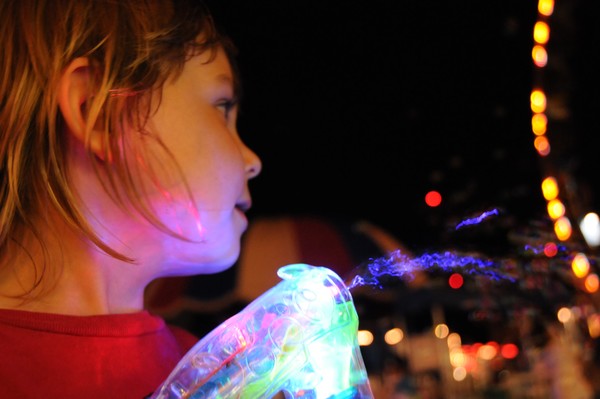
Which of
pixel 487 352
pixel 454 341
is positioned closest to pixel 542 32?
pixel 487 352

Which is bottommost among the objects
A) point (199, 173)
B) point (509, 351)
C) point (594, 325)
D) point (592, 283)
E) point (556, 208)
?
point (509, 351)

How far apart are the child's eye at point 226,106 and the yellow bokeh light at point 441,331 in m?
1.95

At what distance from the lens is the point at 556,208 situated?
3.70 ft

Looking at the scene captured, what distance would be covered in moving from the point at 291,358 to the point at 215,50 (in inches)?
12.2

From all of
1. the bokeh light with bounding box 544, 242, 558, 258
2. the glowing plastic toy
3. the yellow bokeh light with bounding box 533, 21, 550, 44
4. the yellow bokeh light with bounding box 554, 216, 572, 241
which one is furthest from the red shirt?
the yellow bokeh light with bounding box 533, 21, 550, 44

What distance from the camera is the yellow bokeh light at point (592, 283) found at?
1044mm

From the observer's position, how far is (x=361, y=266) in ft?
1.55

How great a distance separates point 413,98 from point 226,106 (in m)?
1.10

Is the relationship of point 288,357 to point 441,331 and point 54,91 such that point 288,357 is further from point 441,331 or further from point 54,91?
point 441,331

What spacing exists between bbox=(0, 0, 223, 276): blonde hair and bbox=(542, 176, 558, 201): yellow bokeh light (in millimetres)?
837

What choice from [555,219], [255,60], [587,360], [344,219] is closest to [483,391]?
[587,360]

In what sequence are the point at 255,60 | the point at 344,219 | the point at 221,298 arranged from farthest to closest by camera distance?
1. the point at 344,219
2. the point at 221,298
3. the point at 255,60

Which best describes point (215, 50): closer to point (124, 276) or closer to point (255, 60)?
point (124, 276)

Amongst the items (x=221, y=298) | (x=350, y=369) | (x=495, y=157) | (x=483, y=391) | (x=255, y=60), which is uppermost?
(x=255, y=60)
